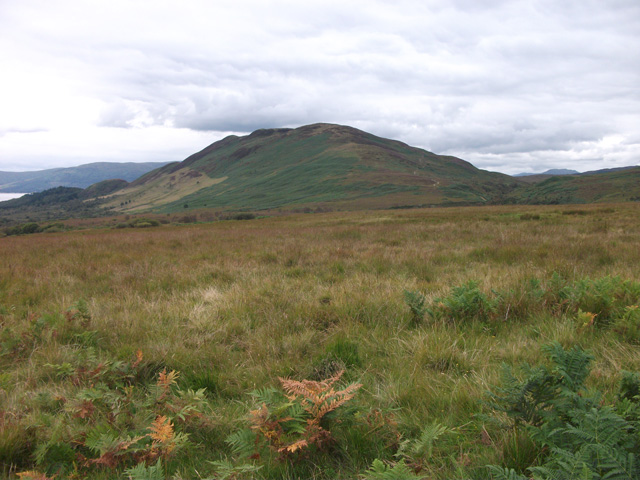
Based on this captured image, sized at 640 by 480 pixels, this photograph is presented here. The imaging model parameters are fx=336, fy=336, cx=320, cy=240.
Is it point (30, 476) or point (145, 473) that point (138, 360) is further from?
point (145, 473)

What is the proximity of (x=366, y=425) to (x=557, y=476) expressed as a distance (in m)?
1.07

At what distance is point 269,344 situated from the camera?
11.8 ft

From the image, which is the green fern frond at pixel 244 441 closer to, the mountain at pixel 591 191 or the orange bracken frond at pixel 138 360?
the orange bracken frond at pixel 138 360

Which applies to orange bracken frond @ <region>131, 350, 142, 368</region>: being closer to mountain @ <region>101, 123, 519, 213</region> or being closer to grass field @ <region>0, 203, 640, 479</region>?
grass field @ <region>0, 203, 640, 479</region>

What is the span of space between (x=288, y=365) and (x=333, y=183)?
407 ft

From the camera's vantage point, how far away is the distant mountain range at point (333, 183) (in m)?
91.6

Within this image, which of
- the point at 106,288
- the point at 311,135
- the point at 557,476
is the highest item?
the point at 311,135

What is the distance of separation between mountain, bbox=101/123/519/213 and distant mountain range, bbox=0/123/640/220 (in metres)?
0.38

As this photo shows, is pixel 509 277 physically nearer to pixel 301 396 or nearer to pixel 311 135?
pixel 301 396

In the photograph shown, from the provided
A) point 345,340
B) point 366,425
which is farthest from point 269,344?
point 366,425

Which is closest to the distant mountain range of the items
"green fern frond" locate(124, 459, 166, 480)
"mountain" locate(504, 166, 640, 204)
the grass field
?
"mountain" locate(504, 166, 640, 204)

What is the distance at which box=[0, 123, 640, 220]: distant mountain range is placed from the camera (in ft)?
301

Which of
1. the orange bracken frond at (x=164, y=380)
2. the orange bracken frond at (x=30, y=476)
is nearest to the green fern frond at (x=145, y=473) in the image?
the orange bracken frond at (x=30, y=476)

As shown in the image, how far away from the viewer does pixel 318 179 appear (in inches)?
5285
